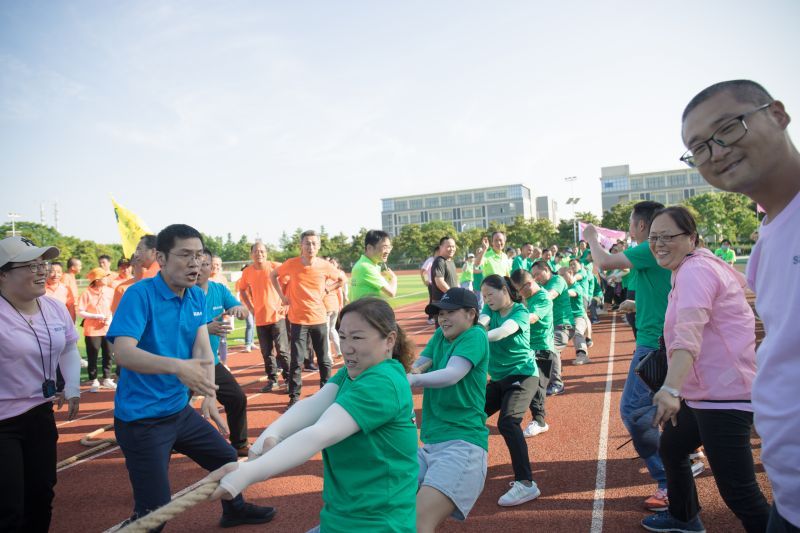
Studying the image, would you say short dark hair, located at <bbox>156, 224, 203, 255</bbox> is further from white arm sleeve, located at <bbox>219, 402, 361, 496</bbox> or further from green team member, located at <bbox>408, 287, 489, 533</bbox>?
white arm sleeve, located at <bbox>219, 402, 361, 496</bbox>

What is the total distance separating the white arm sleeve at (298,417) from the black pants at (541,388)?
3.83m

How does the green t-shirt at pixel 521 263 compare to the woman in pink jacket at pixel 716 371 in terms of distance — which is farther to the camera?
the green t-shirt at pixel 521 263

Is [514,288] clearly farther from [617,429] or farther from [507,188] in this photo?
[507,188]

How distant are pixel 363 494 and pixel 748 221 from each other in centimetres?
6462

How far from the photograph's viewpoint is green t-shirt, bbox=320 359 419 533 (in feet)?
6.66

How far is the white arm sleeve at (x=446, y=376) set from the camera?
308cm

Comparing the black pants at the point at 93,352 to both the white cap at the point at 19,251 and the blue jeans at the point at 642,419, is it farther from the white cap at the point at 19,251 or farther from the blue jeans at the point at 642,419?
the blue jeans at the point at 642,419

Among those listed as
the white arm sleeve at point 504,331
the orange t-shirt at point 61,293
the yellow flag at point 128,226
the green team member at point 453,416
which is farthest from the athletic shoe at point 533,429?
the orange t-shirt at point 61,293

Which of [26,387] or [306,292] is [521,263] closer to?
[306,292]

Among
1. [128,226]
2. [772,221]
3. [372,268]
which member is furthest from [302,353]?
[772,221]

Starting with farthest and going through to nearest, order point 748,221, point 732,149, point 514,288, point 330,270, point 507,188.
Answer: point 507,188 → point 748,221 → point 330,270 → point 514,288 → point 732,149

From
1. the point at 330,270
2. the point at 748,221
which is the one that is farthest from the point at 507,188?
the point at 330,270

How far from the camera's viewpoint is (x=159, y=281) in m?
3.46

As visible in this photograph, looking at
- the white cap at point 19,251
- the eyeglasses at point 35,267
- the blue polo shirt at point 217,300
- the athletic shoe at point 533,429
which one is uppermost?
the white cap at point 19,251
